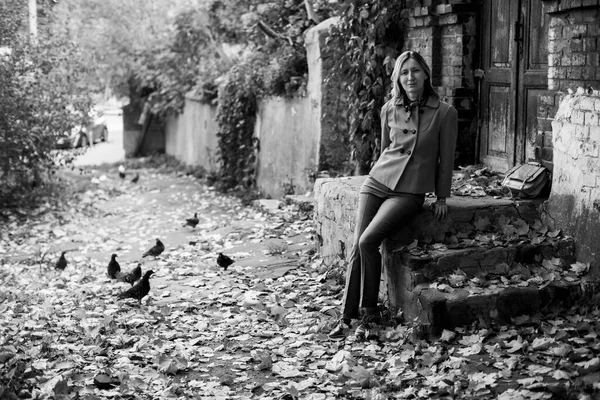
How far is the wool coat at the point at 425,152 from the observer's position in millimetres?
6387

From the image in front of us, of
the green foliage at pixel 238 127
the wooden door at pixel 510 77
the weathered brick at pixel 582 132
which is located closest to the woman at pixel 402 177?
the weathered brick at pixel 582 132

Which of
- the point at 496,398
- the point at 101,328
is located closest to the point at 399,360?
the point at 496,398

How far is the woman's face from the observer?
21.1 ft

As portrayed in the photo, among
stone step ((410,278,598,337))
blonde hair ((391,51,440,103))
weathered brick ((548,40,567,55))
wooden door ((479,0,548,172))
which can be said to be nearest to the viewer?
stone step ((410,278,598,337))

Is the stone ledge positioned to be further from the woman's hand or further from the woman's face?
the woman's face

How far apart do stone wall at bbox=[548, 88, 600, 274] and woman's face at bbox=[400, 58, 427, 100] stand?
4.09 ft

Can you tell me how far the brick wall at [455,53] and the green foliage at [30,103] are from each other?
27.2 feet

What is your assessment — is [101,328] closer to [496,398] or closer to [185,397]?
[185,397]

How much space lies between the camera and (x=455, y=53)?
886 cm

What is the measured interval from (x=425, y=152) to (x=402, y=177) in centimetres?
27

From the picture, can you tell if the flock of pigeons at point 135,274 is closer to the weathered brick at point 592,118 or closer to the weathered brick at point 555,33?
the weathered brick at point 555,33

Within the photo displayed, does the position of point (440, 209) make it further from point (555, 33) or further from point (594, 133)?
point (555, 33)

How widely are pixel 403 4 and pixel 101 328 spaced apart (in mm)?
5229

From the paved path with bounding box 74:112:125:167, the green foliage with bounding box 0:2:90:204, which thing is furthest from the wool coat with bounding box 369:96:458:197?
the paved path with bounding box 74:112:125:167
